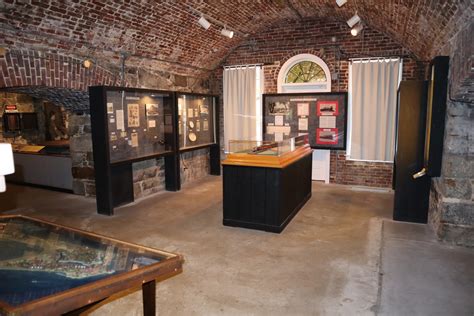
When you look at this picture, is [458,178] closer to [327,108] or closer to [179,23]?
[327,108]

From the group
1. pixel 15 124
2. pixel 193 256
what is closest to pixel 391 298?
pixel 193 256

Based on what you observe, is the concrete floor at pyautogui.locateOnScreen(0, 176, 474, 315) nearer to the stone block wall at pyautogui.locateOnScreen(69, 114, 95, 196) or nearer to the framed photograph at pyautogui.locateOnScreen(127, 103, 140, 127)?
the stone block wall at pyautogui.locateOnScreen(69, 114, 95, 196)

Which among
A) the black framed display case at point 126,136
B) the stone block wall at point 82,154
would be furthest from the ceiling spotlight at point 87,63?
the stone block wall at point 82,154

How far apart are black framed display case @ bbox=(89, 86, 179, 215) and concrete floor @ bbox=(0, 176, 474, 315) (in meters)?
0.50

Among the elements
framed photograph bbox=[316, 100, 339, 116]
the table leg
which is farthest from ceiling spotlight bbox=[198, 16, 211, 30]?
the table leg

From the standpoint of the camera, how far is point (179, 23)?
6.09 metres

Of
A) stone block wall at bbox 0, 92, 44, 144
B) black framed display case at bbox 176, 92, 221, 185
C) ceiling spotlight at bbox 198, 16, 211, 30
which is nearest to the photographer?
ceiling spotlight at bbox 198, 16, 211, 30

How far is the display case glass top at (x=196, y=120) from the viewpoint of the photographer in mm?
7473

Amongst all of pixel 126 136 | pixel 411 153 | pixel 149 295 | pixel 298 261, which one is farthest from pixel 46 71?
pixel 411 153

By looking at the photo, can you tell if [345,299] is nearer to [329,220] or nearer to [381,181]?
[329,220]

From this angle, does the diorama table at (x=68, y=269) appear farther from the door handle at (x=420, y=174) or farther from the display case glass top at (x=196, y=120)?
the display case glass top at (x=196, y=120)

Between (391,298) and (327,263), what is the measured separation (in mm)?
827

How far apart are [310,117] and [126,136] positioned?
414 cm

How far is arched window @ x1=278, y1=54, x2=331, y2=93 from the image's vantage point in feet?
25.2
